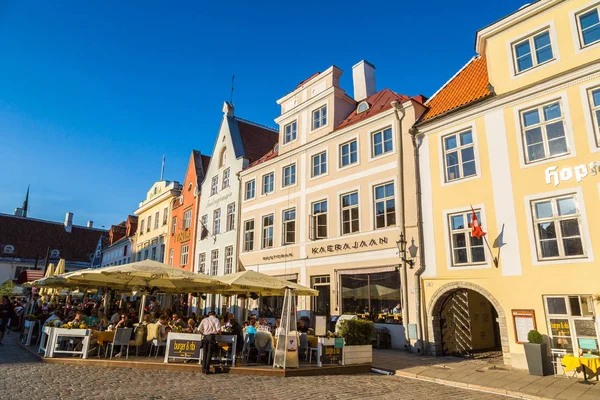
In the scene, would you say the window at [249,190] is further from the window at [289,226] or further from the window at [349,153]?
the window at [349,153]

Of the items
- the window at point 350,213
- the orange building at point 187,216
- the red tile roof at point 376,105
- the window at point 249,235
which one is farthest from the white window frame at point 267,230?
the orange building at point 187,216

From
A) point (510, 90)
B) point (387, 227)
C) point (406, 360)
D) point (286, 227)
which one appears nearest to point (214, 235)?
point (286, 227)

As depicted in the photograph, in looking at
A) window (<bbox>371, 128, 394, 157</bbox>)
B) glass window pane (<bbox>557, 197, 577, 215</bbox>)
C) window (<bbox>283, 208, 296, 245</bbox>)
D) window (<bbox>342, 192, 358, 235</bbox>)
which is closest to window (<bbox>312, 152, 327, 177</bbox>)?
window (<bbox>342, 192, 358, 235</bbox>)

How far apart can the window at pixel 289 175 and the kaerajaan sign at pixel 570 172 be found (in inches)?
514

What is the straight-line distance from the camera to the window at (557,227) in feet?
39.5

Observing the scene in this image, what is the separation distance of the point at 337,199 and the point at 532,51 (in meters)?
9.95

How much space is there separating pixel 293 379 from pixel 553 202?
9.48 m

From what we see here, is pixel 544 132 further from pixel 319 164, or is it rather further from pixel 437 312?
pixel 319 164

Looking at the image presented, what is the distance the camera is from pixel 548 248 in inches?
493

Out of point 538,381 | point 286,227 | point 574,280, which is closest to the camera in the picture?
point 538,381

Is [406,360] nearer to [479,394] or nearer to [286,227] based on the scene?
[479,394]

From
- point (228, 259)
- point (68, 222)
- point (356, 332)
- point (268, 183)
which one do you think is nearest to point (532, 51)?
point (356, 332)

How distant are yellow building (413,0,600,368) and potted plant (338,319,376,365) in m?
3.49

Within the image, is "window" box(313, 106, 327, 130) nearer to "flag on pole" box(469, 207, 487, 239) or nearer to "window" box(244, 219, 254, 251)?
"window" box(244, 219, 254, 251)
